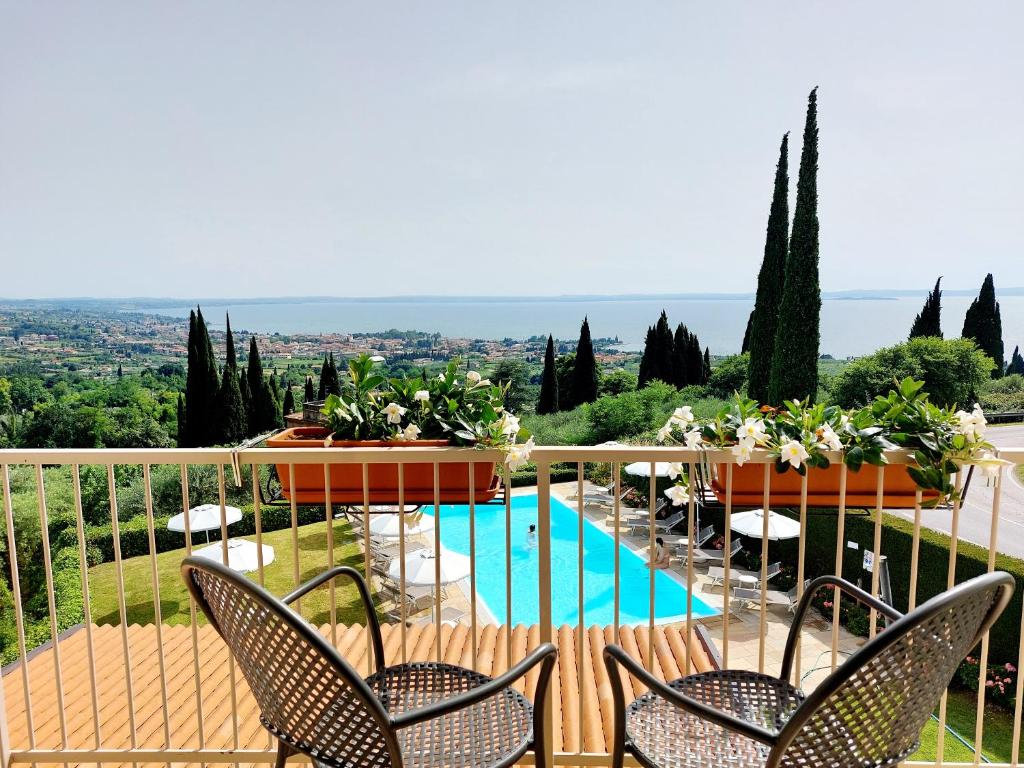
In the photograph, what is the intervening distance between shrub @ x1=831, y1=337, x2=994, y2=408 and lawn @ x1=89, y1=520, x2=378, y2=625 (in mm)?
15803

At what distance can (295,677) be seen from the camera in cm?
99

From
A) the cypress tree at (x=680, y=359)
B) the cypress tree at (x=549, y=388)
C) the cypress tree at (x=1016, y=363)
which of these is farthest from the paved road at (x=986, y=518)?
the cypress tree at (x=1016, y=363)

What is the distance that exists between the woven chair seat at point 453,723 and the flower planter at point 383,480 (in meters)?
0.44

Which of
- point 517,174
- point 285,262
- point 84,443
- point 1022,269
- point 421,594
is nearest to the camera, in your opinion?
point 421,594

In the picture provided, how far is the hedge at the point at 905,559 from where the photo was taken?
6.89 metres

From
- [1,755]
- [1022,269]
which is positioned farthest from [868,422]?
[1022,269]

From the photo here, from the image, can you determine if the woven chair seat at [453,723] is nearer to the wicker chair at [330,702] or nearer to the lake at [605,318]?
the wicker chair at [330,702]

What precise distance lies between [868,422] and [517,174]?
32.9 metres

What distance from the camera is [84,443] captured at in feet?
69.4

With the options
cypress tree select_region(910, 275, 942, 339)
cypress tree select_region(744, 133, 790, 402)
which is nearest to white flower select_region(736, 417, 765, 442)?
cypress tree select_region(744, 133, 790, 402)

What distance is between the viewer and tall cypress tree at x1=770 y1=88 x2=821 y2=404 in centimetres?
1477

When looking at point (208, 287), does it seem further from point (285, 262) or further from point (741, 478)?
point (741, 478)

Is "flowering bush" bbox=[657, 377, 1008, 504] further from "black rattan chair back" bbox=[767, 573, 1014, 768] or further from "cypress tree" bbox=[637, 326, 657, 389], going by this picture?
"cypress tree" bbox=[637, 326, 657, 389]

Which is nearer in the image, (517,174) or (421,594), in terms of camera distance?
(421,594)
